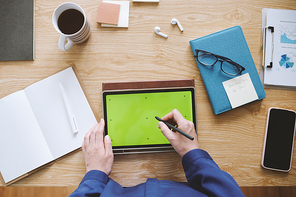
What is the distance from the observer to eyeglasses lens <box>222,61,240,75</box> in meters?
0.68

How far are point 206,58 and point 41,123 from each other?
0.66m

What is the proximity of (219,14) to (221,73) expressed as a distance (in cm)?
24

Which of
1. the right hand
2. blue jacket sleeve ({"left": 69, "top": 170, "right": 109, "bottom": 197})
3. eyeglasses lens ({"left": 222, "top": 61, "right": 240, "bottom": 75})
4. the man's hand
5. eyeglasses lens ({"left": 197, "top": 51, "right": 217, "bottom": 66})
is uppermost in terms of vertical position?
eyeglasses lens ({"left": 197, "top": 51, "right": 217, "bottom": 66})

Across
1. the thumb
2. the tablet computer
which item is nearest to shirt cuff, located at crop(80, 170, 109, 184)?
the tablet computer

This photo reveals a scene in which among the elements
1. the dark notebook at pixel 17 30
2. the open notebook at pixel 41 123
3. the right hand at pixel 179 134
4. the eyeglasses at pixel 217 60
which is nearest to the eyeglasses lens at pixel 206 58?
the eyeglasses at pixel 217 60

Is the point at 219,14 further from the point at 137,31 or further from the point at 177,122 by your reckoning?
the point at 177,122

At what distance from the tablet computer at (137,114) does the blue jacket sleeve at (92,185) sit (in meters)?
0.11

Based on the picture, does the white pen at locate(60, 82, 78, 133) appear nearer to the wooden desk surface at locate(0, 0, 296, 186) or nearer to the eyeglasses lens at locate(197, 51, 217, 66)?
the wooden desk surface at locate(0, 0, 296, 186)

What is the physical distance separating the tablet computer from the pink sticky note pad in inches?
10.7

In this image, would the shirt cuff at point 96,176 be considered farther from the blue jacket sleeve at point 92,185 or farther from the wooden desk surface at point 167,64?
the wooden desk surface at point 167,64

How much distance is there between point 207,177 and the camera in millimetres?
536

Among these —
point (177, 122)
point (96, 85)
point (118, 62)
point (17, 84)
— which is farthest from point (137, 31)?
point (17, 84)

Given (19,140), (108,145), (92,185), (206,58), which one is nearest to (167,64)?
(206,58)

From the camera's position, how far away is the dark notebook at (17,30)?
689 mm
